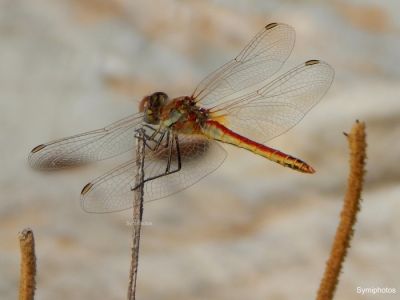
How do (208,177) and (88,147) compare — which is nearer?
(88,147)

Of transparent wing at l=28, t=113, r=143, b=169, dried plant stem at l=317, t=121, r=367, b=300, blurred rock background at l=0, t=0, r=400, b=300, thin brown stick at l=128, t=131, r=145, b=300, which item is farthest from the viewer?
blurred rock background at l=0, t=0, r=400, b=300

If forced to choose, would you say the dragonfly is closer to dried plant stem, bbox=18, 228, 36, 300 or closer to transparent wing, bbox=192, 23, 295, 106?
transparent wing, bbox=192, 23, 295, 106

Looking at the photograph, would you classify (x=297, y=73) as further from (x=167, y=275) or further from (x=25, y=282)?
(x=25, y=282)

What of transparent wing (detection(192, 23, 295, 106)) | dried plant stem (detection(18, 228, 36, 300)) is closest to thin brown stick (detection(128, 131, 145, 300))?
dried plant stem (detection(18, 228, 36, 300))

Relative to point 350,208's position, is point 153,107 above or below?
above

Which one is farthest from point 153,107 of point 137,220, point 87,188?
point 137,220

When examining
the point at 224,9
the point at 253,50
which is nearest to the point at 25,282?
the point at 253,50

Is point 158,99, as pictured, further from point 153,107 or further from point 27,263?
point 27,263
